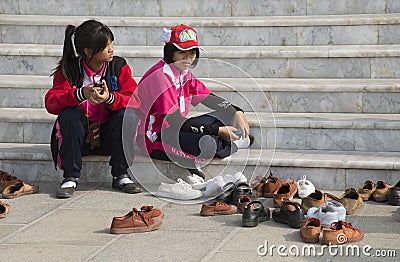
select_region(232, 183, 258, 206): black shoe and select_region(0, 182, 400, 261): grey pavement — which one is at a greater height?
select_region(232, 183, 258, 206): black shoe

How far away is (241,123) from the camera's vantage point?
503 cm

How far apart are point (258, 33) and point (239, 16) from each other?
377mm

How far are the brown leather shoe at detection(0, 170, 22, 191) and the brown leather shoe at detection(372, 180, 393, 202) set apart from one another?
207 cm

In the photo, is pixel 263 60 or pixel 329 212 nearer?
pixel 329 212

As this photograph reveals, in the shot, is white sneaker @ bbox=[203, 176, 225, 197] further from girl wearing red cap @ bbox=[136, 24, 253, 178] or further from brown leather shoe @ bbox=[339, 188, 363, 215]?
brown leather shoe @ bbox=[339, 188, 363, 215]

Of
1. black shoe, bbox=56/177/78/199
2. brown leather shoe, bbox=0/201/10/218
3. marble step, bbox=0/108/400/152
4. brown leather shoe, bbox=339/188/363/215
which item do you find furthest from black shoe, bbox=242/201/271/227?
brown leather shoe, bbox=0/201/10/218

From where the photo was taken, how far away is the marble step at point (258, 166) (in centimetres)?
494

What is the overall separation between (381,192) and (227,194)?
843mm

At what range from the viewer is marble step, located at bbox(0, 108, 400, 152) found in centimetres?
Answer: 523

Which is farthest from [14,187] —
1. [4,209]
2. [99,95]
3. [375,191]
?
[375,191]

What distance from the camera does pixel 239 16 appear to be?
670 cm

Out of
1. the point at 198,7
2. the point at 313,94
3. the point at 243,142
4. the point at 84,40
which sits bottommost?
the point at 243,142

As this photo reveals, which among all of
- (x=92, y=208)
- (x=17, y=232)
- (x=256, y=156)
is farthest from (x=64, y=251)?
(x=256, y=156)

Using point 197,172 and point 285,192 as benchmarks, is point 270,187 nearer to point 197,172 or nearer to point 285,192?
point 285,192
